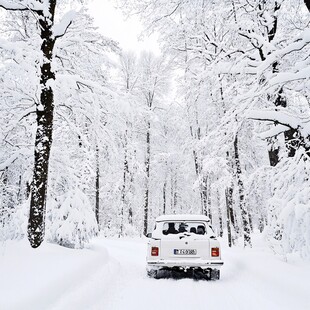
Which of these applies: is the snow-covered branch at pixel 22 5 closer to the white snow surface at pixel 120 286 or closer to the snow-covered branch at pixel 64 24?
the snow-covered branch at pixel 64 24

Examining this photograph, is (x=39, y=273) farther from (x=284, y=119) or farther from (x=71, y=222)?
(x=284, y=119)

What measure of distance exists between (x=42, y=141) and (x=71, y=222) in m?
3.04

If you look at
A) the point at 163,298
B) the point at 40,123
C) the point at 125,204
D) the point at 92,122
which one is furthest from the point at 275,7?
the point at 125,204

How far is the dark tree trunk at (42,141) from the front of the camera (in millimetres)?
7777

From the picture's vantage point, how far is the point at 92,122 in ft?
30.6

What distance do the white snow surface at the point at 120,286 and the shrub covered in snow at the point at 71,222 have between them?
5.79 feet

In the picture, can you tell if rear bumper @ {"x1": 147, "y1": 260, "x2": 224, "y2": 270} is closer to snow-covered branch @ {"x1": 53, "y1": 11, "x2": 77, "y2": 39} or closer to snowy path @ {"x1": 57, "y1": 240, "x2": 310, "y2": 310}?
snowy path @ {"x1": 57, "y1": 240, "x2": 310, "y2": 310}

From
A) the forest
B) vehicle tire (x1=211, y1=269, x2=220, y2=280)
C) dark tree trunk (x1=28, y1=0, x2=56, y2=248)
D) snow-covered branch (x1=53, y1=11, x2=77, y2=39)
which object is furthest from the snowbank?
snow-covered branch (x1=53, y1=11, x2=77, y2=39)

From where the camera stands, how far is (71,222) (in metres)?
9.85

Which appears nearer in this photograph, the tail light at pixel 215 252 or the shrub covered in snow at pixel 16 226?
the tail light at pixel 215 252

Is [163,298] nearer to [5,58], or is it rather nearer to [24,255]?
[24,255]

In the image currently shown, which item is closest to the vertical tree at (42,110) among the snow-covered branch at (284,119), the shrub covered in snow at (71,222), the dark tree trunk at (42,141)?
the dark tree trunk at (42,141)

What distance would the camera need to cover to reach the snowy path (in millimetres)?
5359

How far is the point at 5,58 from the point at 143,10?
12.5 ft
